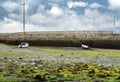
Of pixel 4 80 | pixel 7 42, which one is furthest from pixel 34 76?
pixel 7 42

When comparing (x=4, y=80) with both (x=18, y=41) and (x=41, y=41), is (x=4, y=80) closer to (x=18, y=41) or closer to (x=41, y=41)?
(x=41, y=41)

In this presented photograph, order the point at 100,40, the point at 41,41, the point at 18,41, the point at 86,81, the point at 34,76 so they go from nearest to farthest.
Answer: the point at 86,81 < the point at 34,76 < the point at 100,40 < the point at 41,41 < the point at 18,41

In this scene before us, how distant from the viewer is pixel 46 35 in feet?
233

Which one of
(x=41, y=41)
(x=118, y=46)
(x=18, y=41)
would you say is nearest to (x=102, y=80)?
(x=118, y=46)

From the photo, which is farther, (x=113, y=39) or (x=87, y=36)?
(x=87, y=36)

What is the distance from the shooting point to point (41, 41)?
68812 mm

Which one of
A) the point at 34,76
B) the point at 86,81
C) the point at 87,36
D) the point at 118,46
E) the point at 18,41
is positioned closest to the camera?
the point at 86,81

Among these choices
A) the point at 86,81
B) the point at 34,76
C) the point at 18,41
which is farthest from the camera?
the point at 18,41

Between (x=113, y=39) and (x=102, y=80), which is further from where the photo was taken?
(x=113, y=39)

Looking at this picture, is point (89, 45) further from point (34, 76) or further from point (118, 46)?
point (34, 76)

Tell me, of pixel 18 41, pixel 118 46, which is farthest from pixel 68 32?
pixel 118 46

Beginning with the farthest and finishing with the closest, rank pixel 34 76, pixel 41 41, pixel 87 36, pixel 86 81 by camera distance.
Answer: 1. pixel 41 41
2. pixel 87 36
3. pixel 34 76
4. pixel 86 81

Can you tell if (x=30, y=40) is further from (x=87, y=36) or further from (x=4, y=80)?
(x=4, y=80)

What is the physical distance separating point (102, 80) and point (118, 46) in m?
39.2
